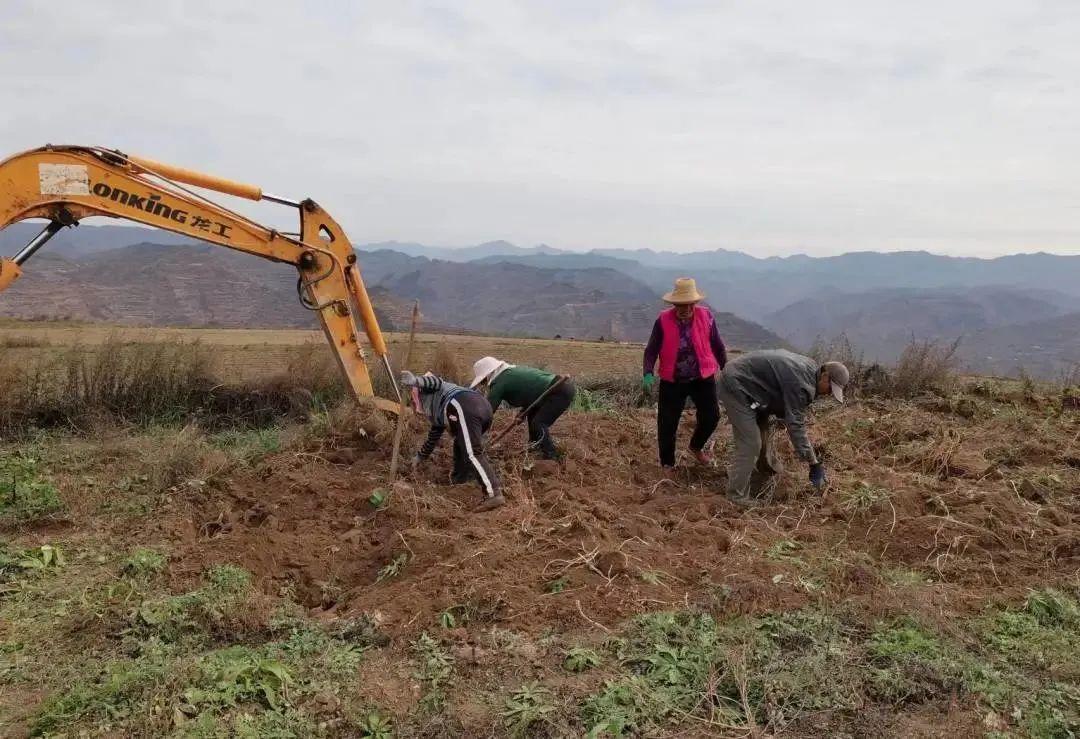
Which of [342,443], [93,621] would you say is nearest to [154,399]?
[342,443]

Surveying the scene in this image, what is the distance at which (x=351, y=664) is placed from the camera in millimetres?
3445

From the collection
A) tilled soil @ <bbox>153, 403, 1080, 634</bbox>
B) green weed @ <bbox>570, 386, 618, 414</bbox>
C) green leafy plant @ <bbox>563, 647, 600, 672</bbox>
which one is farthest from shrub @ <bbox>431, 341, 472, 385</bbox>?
green leafy plant @ <bbox>563, 647, 600, 672</bbox>

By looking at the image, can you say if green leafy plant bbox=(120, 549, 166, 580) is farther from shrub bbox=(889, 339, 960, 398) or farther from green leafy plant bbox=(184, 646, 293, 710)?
shrub bbox=(889, 339, 960, 398)

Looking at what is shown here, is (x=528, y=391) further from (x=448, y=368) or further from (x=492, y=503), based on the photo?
(x=448, y=368)

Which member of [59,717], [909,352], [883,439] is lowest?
[59,717]

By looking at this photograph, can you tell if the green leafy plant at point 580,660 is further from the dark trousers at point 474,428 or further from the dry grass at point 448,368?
the dry grass at point 448,368

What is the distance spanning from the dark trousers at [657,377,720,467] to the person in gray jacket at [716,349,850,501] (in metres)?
0.43

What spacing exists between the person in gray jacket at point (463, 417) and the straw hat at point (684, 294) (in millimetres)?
1884

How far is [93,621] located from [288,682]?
1.52 metres

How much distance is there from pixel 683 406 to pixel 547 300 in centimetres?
5894

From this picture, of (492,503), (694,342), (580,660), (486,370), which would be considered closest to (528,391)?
(486,370)

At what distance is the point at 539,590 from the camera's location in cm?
427

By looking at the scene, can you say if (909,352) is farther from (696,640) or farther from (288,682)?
(288,682)

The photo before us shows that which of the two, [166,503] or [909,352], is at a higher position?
[909,352]
